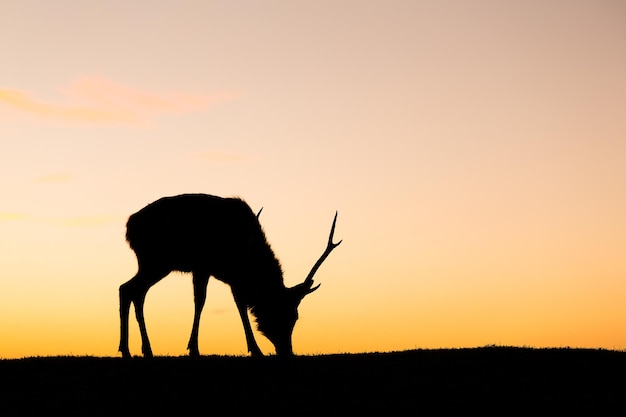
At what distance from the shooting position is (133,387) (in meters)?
15.7

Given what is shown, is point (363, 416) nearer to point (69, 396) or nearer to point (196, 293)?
point (69, 396)

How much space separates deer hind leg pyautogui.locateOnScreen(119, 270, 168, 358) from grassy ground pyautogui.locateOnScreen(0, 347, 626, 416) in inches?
43.9

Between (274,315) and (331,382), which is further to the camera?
(274,315)

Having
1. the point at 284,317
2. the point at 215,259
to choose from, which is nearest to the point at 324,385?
→ the point at 284,317

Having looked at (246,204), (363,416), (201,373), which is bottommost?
(363,416)

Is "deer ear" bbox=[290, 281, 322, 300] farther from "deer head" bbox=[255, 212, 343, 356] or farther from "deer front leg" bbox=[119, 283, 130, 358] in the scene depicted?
"deer front leg" bbox=[119, 283, 130, 358]

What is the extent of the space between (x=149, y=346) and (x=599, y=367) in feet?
30.8

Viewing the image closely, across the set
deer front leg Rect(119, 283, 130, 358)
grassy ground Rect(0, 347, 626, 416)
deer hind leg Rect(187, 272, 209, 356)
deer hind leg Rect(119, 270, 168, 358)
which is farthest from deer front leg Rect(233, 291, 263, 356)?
deer front leg Rect(119, 283, 130, 358)

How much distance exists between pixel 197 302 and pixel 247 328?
1.36m

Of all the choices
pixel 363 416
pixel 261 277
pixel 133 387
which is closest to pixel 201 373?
pixel 133 387

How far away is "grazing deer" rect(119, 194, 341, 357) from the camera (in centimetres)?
2073

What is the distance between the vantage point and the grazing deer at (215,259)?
20.7 metres

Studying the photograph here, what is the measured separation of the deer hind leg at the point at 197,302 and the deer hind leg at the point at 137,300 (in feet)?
2.50

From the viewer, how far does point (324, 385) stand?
16.0 meters
